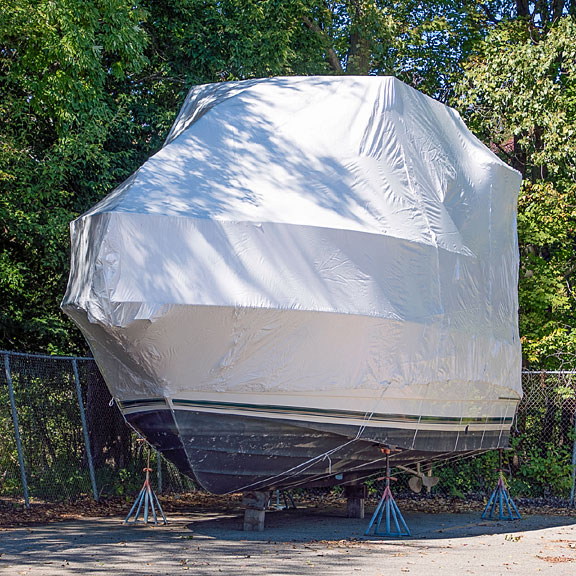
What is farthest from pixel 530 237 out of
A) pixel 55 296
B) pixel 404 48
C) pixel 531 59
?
pixel 55 296

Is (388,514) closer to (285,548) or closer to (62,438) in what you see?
(285,548)

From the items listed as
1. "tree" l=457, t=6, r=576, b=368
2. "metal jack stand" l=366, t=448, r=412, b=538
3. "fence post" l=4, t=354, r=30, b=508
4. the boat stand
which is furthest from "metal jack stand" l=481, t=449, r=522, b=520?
"fence post" l=4, t=354, r=30, b=508

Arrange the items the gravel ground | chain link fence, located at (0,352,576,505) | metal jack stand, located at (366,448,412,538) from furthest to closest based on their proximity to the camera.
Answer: chain link fence, located at (0,352,576,505)
metal jack stand, located at (366,448,412,538)
the gravel ground

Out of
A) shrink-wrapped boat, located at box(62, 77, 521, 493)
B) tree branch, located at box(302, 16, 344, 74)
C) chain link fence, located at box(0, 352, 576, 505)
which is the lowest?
chain link fence, located at box(0, 352, 576, 505)

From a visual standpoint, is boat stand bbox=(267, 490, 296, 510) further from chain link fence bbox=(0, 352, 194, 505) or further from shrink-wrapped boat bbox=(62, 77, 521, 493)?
shrink-wrapped boat bbox=(62, 77, 521, 493)

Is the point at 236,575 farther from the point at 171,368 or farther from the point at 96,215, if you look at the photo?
the point at 96,215

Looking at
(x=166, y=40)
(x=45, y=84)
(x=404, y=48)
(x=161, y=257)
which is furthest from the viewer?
(x=404, y=48)

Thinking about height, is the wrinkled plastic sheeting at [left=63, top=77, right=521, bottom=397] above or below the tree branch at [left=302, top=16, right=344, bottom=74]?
below

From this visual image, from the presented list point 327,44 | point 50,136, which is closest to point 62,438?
point 50,136

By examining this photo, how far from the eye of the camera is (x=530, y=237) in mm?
18688

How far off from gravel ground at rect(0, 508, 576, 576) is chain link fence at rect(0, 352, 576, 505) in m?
1.68

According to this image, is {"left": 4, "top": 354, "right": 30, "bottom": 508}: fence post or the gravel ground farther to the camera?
{"left": 4, "top": 354, "right": 30, "bottom": 508}: fence post

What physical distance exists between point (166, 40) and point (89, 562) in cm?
1152

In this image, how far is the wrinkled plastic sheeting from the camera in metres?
9.10
